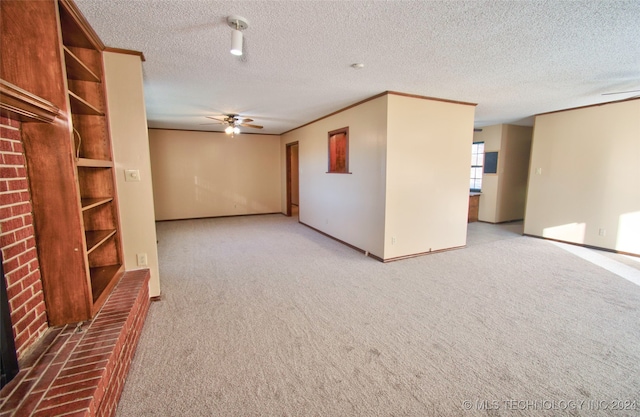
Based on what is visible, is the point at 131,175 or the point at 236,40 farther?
the point at 131,175

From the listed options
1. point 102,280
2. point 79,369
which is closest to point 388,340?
point 79,369

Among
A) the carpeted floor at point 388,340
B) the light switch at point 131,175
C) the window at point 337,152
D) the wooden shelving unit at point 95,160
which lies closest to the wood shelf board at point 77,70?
the wooden shelving unit at point 95,160

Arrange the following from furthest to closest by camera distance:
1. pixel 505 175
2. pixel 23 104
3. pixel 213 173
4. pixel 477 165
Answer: pixel 213 173
pixel 477 165
pixel 505 175
pixel 23 104

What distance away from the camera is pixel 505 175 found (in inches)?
257

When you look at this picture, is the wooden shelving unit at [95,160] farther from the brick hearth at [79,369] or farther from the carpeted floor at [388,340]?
the carpeted floor at [388,340]

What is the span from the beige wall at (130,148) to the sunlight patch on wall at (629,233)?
650 cm

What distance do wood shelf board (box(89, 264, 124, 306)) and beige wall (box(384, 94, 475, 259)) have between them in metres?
3.15

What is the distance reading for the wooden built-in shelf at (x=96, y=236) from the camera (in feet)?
6.74

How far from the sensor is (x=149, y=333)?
227 cm

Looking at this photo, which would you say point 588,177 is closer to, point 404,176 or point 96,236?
point 404,176

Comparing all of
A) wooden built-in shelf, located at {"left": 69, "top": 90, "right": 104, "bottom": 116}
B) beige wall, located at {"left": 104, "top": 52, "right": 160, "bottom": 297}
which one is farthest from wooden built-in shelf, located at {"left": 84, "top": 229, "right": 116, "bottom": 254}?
wooden built-in shelf, located at {"left": 69, "top": 90, "right": 104, "bottom": 116}

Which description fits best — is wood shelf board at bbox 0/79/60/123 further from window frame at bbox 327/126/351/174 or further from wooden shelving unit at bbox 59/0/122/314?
window frame at bbox 327/126/351/174

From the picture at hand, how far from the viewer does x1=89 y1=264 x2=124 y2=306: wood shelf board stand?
1.96 m

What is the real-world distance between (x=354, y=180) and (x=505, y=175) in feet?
14.1
